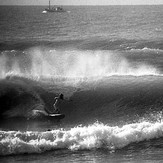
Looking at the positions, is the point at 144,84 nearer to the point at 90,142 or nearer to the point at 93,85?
the point at 93,85

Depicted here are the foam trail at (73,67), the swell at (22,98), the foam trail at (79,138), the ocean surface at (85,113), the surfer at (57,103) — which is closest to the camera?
the ocean surface at (85,113)

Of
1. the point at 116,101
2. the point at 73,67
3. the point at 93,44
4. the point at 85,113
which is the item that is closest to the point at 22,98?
the point at 85,113

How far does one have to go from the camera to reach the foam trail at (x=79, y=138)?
460 inches

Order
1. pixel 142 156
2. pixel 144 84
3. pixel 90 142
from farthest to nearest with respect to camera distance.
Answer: pixel 144 84
pixel 90 142
pixel 142 156

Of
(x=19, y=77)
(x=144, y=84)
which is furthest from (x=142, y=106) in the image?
(x=19, y=77)

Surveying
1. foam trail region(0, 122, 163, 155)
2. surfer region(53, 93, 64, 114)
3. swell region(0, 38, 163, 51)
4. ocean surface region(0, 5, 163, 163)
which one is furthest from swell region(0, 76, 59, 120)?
swell region(0, 38, 163, 51)

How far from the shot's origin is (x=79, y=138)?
12055 mm

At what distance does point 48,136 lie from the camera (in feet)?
40.2

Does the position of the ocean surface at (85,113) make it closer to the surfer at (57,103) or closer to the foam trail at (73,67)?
the foam trail at (73,67)

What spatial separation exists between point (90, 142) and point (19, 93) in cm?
560

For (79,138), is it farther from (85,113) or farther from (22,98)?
(22,98)

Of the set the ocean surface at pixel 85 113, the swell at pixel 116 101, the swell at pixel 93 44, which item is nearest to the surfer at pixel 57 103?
the ocean surface at pixel 85 113

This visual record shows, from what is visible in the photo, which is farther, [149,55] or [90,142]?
[149,55]

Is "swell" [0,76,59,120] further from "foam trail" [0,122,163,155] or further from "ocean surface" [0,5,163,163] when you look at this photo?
"foam trail" [0,122,163,155]
